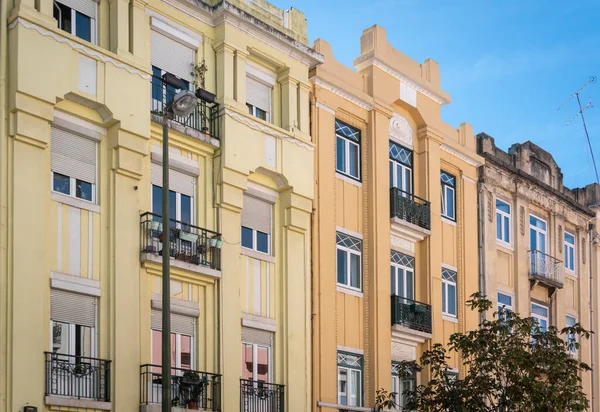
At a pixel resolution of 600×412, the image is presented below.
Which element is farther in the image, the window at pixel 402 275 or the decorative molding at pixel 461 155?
the decorative molding at pixel 461 155

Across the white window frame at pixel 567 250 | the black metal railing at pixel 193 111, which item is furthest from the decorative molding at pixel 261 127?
the white window frame at pixel 567 250

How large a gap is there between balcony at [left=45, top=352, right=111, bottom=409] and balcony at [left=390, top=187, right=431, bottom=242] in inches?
446

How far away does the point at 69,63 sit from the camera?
24.4m

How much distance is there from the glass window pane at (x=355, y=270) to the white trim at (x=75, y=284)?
9.11 meters

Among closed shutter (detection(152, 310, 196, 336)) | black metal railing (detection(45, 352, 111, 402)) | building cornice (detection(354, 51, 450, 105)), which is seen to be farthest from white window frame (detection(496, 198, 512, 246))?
black metal railing (detection(45, 352, 111, 402))

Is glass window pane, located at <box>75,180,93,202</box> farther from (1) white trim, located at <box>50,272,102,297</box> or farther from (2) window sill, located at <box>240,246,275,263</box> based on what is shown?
(2) window sill, located at <box>240,246,275,263</box>

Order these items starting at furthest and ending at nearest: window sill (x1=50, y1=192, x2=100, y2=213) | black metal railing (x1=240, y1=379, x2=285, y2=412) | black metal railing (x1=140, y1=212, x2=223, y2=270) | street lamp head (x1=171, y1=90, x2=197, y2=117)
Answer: black metal railing (x1=240, y1=379, x2=285, y2=412) < black metal railing (x1=140, y1=212, x2=223, y2=270) < window sill (x1=50, y1=192, x2=100, y2=213) < street lamp head (x1=171, y1=90, x2=197, y2=117)

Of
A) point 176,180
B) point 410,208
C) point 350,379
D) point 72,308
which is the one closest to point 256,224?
point 176,180

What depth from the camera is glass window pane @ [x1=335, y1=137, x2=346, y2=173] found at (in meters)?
31.7

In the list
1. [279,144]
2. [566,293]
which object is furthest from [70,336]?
[566,293]

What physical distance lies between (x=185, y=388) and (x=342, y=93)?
1025 centimetres

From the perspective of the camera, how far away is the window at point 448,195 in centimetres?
3566

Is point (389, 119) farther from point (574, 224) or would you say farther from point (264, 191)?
point (574, 224)

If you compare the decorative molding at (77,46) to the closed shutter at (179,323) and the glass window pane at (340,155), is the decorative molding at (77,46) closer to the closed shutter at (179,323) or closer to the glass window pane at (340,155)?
the closed shutter at (179,323)
